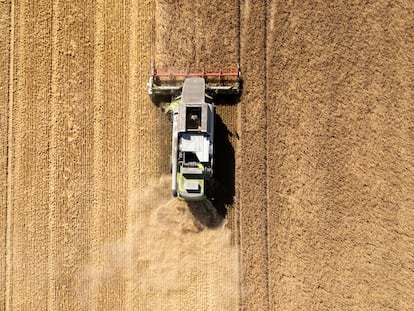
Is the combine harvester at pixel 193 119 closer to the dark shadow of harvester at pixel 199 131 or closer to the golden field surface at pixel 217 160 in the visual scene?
the dark shadow of harvester at pixel 199 131

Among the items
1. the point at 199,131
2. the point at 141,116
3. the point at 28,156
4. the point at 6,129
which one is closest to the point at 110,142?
the point at 141,116

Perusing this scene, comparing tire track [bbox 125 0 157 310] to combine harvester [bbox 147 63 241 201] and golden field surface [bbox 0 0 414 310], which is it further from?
combine harvester [bbox 147 63 241 201]

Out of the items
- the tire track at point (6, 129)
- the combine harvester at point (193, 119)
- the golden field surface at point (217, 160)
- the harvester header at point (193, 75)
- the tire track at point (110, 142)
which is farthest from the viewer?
the tire track at point (6, 129)

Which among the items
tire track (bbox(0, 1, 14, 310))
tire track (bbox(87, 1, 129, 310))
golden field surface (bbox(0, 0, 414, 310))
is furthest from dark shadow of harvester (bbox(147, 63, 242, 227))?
tire track (bbox(0, 1, 14, 310))

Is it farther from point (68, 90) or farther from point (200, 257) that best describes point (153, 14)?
point (200, 257)

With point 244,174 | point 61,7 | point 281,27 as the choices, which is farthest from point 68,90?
point 281,27

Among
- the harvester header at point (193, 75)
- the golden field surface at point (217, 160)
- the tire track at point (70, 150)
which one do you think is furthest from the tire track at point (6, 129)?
the harvester header at point (193, 75)

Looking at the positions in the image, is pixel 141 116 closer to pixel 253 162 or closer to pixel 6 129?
pixel 253 162
